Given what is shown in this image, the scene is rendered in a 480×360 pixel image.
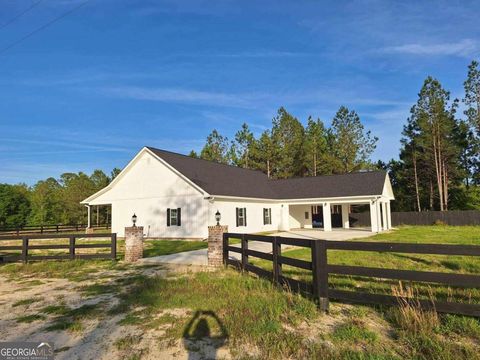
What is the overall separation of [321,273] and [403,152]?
145 feet

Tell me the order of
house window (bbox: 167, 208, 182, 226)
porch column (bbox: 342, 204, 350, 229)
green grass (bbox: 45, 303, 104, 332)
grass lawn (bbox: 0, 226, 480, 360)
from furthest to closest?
porch column (bbox: 342, 204, 350, 229), house window (bbox: 167, 208, 182, 226), green grass (bbox: 45, 303, 104, 332), grass lawn (bbox: 0, 226, 480, 360)

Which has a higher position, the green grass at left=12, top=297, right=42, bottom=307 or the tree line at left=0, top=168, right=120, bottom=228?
the tree line at left=0, top=168, right=120, bottom=228

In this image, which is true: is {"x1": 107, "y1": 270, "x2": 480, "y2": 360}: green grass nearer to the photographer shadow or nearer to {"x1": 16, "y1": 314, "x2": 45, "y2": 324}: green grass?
the photographer shadow

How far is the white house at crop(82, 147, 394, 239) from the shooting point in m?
22.8

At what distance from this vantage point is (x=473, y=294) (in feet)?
20.8

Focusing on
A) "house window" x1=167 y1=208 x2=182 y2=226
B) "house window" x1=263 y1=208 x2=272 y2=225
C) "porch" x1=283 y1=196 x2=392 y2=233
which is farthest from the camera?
"house window" x1=263 y1=208 x2=272 y2=225

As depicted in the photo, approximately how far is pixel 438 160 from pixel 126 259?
3736 cm

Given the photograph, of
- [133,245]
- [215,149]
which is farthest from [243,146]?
[133,245]

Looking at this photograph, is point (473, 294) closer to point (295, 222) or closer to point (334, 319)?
point (334, 319)

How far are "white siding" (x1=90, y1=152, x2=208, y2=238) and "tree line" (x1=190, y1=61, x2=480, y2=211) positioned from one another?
22.7m

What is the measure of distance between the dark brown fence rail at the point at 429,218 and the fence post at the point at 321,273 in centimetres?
2903

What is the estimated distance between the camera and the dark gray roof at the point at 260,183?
24.6m

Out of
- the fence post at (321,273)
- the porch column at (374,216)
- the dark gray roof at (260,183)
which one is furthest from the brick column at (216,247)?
the porch column at (374,216)

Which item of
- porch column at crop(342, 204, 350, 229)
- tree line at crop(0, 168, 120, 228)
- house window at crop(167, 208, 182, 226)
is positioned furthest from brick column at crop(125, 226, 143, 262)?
tree line at crop(0, 168, 120, 228)
